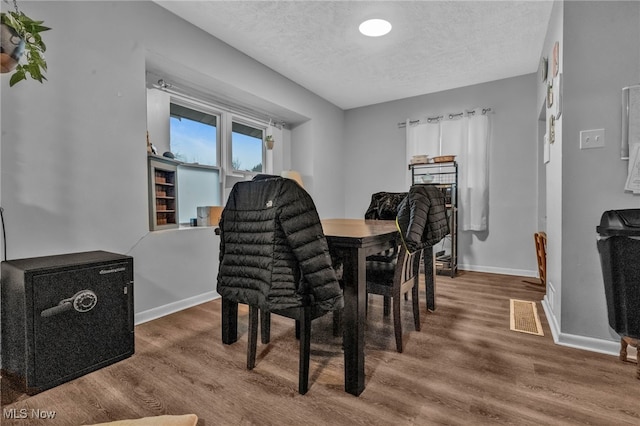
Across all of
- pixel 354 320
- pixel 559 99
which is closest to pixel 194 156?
pixel 354 320

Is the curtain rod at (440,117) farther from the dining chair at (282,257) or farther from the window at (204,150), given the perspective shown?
the dining chair at (282,257)

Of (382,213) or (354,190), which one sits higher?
(354,190)

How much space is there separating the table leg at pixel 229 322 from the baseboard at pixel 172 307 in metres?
0.82

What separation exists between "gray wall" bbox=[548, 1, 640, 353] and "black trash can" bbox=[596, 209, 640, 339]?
1.65 feet

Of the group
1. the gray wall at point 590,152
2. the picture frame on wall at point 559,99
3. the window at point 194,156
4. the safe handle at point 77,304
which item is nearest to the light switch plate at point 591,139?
the gray wall at point 590,152

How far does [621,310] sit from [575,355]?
56 cm

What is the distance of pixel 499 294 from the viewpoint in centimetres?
307

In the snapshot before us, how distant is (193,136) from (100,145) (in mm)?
1269

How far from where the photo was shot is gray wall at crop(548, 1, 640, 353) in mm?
1809

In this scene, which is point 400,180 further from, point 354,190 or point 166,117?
point 166,117

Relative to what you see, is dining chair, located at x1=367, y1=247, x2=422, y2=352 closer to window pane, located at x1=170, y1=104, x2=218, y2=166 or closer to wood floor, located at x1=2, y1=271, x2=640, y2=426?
wood floor, located at x1=2, y1=271, x2=640, y2=426

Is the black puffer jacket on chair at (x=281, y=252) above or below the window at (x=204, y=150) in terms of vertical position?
below

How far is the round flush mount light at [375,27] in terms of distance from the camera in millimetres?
2648

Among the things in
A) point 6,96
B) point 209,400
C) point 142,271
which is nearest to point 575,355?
point 209,400
